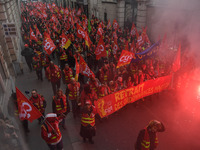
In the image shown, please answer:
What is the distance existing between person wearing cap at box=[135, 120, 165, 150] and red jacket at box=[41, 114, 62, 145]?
1.90 metres

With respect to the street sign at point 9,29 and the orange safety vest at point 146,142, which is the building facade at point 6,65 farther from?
A: the orange safety vest at point 146,142

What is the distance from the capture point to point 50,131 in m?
3.82

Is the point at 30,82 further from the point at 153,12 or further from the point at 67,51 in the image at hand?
the point at 153,12

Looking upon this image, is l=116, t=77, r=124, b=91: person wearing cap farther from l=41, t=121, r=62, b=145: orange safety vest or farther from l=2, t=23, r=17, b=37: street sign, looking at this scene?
l=2, t=23, r=17, b=37: street sign

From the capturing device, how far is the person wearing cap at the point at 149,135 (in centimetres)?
328

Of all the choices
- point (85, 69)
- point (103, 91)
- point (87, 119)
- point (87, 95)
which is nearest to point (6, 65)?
point (85, 69)

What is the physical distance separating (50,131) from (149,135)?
7.22 feet

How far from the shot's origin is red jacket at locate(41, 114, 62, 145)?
376cm

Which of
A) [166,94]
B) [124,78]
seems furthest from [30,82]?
[166,94]

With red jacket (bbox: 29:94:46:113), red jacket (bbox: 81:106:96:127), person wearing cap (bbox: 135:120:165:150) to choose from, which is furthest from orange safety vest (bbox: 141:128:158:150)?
red jacket (bbox: 29:94:46:113)

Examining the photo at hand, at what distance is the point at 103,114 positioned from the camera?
17.6ft

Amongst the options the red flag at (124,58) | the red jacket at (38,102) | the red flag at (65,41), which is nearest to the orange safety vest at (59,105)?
the red jacket at (38,102)

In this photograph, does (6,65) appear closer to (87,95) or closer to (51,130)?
(87,95)

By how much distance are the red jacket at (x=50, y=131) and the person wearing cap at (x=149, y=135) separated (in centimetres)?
190
